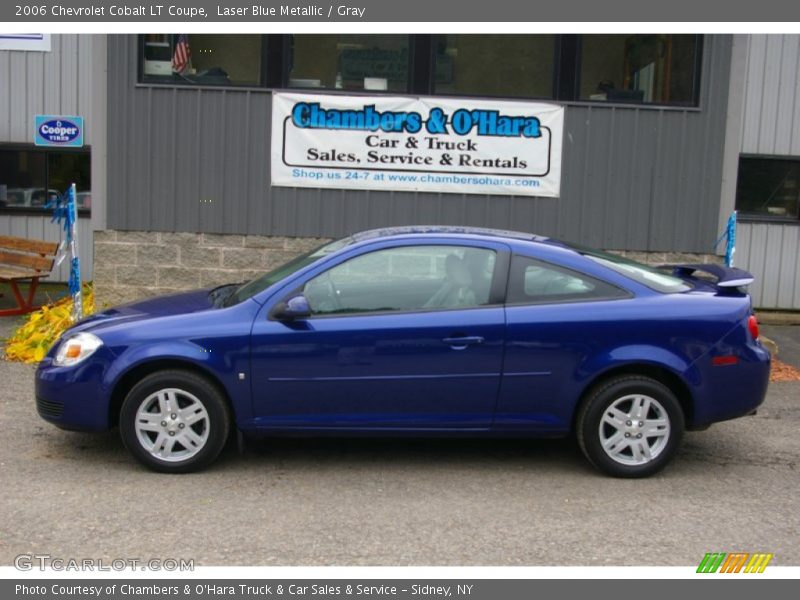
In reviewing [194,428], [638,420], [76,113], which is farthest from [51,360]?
[76,113]

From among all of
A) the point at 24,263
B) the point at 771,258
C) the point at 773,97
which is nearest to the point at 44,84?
the point at 24,263

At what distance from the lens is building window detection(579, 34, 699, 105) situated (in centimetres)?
985

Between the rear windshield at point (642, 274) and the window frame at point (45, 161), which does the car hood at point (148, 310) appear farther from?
the window frame at point (45, 161)

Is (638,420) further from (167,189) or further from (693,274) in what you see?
(167,189)

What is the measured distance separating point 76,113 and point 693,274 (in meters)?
9.26

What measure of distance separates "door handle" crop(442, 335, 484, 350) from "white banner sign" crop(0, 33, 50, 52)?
9239mm

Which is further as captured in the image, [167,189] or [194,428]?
[167,189]

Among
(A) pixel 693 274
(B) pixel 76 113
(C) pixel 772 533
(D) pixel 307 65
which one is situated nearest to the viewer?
(C) pixel 772 533

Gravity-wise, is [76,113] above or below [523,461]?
above

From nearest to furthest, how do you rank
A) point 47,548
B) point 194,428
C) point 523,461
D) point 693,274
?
point 47,548, point 194,428, point 523,461, point 693,274

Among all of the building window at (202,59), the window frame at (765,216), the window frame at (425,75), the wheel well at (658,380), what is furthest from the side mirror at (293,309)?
the window frame at (765,216)

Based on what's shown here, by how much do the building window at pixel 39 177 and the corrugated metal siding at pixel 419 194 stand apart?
11.5 feet

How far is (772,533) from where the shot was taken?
4961 millimetres

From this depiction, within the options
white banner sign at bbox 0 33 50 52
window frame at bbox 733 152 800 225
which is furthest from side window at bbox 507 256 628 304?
white banner sign at bbox 0 33 50 52
